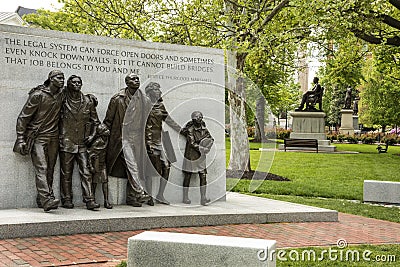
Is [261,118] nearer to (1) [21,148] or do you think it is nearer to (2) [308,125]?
(1) [21,148]

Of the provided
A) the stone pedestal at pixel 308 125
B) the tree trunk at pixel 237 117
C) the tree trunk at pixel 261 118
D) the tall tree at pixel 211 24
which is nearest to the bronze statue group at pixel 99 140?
the tree trunk at pixel 261 118

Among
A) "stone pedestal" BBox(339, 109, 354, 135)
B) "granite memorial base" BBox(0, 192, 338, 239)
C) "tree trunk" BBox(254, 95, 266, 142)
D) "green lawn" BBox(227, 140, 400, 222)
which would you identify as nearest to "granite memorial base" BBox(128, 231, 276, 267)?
"granite memorial base" BBox(0, 192, 338, 239)

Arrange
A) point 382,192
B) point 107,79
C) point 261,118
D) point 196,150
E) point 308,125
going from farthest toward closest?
point 308,125 → point 382,192 → point 261,118 → point 196,150 → point 107,79

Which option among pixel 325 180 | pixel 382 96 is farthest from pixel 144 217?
pixel 382 96

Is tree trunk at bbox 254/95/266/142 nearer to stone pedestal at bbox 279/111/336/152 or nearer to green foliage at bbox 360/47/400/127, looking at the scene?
stone pedestal at bbox 279/111/336/152

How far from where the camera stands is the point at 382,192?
49.6ft

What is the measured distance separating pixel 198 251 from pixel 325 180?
49.2ft

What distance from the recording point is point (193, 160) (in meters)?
11.9

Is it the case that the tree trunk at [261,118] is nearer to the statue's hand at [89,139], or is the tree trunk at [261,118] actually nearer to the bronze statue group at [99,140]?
the bronze statue group at [99,140]

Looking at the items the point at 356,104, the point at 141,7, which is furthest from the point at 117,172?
the point at 356,104

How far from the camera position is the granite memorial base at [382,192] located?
48.8 feet

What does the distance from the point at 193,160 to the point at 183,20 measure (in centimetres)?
835

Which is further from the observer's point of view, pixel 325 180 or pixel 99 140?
pixel 325 180

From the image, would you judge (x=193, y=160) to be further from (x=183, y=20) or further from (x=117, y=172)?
(x=183, y=20)
